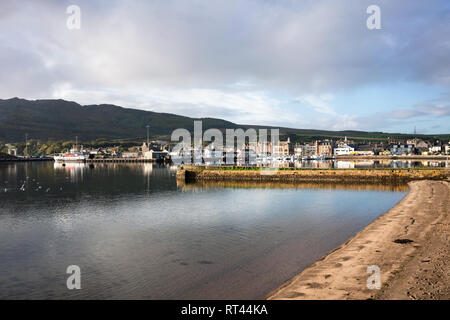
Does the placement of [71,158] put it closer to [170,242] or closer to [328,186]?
[328,186]

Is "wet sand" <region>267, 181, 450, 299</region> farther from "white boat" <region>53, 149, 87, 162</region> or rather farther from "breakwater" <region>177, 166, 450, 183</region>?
"white boat" <region>53, 149, 87, 162</region>

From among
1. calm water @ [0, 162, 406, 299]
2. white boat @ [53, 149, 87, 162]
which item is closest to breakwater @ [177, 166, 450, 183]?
calm water @ [0, 162, 406, 299]

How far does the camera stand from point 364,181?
59000mm

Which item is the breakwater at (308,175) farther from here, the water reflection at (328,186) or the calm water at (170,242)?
the calm water at (170,242)

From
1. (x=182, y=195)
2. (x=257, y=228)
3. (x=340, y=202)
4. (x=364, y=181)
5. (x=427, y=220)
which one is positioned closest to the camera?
→ (x=427, y=220)

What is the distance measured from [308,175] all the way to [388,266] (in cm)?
4917

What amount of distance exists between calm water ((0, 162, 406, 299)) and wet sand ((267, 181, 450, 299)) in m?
1.71

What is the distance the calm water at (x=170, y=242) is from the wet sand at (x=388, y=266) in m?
1.71

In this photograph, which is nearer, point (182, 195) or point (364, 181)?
point (182, 195)

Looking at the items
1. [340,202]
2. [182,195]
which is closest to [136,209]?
[182,195]

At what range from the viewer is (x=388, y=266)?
14.2 m

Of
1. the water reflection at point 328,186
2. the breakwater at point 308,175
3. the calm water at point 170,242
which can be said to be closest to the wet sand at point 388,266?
the calm water at point 170,242

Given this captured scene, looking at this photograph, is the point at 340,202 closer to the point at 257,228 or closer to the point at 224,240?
the point at 257,228

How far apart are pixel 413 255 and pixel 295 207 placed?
63.0ft
